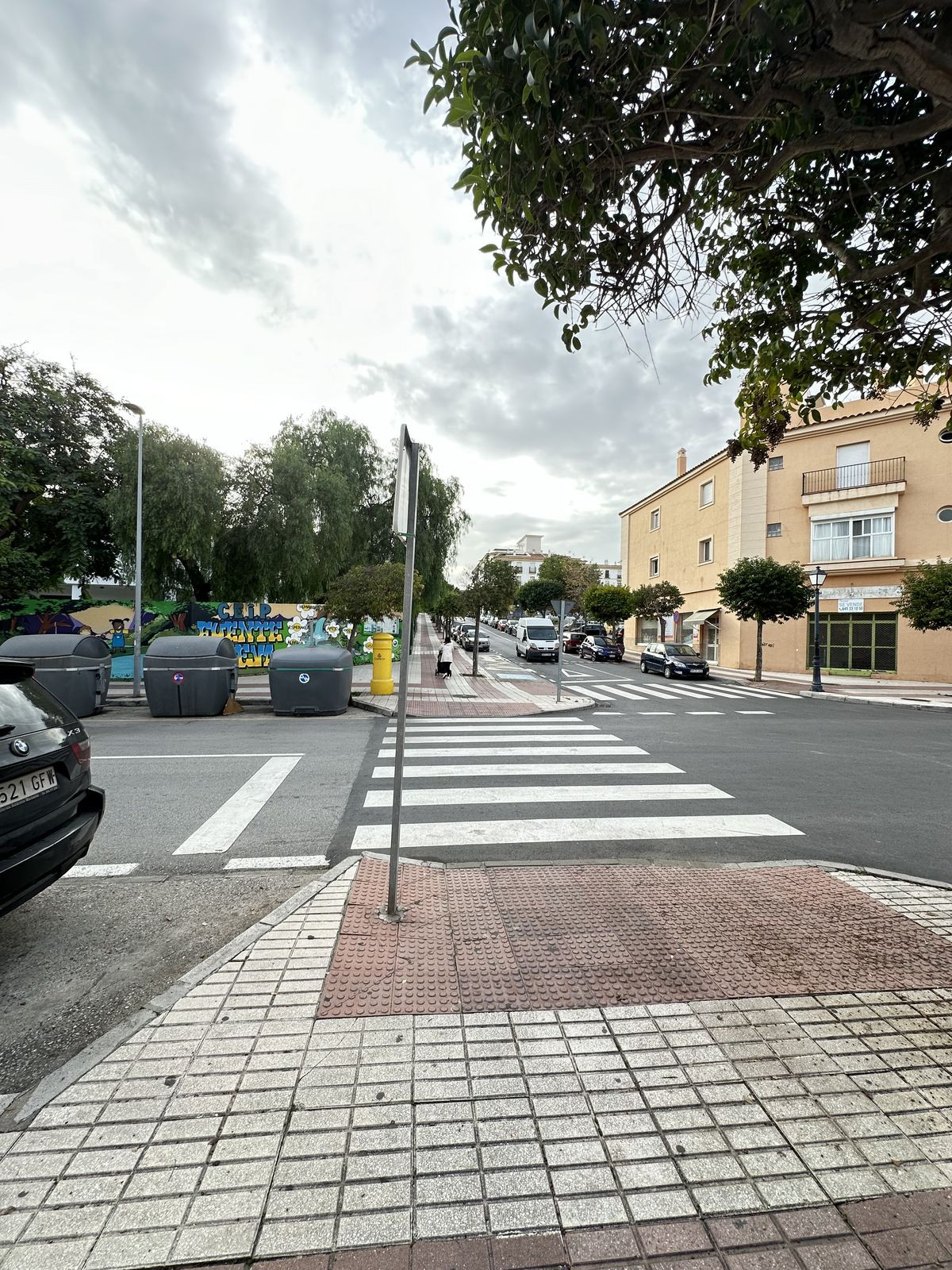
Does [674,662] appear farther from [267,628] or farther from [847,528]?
[267,628]

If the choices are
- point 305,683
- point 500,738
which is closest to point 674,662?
point 500,738

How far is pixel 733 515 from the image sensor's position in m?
29.4

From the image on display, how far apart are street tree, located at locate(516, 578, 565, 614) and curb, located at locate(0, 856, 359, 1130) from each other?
6401 centimetres

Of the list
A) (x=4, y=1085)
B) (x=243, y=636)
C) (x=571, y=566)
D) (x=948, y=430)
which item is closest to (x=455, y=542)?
(x=243, y=636)

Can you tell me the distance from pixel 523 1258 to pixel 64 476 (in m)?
21.2

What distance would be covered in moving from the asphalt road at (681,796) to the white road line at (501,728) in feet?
0.29

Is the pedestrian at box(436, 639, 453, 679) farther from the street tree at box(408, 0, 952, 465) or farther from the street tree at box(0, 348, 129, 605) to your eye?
the street tree at box(408, 0, 952, 465)

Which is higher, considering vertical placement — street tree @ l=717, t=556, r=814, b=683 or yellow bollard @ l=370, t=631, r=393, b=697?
street tree @ l=717, t=556, r=814, b=683

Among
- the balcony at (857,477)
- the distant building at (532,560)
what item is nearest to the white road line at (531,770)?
the balcony at (857,477)

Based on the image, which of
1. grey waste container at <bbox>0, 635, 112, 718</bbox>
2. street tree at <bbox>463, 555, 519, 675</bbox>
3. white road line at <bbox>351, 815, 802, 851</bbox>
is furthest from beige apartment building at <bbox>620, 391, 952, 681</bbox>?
grey waste container at <bbox>0, 635, 112, 718</bbox>

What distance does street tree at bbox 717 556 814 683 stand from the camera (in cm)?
2292

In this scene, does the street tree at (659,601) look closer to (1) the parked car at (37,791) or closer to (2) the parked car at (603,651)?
(2) the parked car at (603,651)

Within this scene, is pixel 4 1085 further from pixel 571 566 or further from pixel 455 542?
pixel 571 566

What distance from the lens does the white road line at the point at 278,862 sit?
447cm
